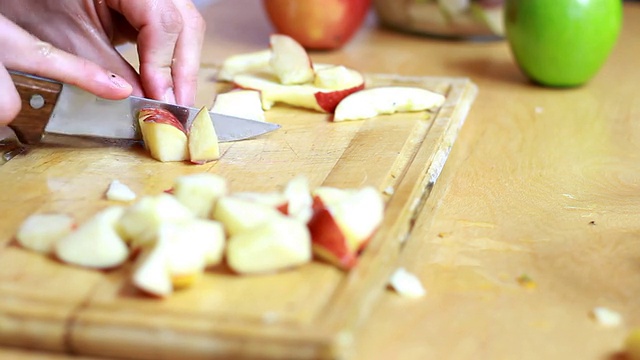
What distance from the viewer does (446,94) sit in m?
1.60

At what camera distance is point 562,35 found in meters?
1.72

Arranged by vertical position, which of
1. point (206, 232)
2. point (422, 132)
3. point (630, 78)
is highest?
point (206, 232)

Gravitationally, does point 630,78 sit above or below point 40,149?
below

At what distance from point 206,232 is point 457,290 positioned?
32 cm

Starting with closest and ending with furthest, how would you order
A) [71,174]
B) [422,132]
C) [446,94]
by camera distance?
[71,174], [422,132], [446,94]

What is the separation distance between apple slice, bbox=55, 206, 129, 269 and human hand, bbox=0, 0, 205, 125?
50 centimetres

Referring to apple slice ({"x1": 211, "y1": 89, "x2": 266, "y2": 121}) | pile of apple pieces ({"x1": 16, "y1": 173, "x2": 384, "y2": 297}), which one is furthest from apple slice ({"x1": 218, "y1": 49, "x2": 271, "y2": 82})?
pile of apple pieces ({"x1": 16, "y1": 173, "x2": 384, "y2": 297})

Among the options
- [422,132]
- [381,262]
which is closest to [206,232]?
[381,262]

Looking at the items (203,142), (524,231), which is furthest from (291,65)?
(524,231)

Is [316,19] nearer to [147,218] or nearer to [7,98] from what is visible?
[7,98]

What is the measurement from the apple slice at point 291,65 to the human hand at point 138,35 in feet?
0.58

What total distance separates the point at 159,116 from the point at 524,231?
611mm

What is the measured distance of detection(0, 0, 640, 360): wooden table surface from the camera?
920mm

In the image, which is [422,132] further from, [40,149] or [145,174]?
[40,149]
